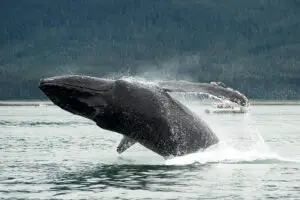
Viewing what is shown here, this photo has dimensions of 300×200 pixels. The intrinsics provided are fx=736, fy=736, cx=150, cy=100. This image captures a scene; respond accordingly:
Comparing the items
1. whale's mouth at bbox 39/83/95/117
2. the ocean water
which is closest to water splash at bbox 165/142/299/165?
the ocean water

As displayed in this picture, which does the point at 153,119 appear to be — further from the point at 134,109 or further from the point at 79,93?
the point at 79,93

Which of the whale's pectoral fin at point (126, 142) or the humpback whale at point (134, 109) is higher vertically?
the humpback whale at point (134, 109)

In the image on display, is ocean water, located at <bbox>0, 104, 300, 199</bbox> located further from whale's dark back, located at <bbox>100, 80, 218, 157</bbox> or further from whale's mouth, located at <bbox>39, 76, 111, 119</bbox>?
whale's mouth, located at <bbox>39, 76, 111, 119</bbox>

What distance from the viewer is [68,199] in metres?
14.9

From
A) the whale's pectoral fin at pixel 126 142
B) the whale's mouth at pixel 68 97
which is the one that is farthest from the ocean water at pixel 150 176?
the whale's mouth at pixel 68 97

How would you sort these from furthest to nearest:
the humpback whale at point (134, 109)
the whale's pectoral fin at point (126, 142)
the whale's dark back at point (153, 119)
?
the whale's pectoral fin at point (126, 142) < the whale's dark back at point (153, 119) < the humpback whale at point (134, 109)

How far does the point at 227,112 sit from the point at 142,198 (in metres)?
111

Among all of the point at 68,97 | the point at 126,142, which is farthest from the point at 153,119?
the point at 68,97

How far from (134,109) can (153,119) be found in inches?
21.8

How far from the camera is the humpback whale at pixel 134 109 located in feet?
60.6

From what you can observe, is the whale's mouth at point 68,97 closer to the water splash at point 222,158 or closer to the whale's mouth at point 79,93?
the whale's mouth at point 79,93

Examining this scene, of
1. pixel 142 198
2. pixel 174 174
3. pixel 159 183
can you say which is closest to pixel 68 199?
pixel 142 198

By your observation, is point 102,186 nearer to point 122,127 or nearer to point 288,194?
point 122,127

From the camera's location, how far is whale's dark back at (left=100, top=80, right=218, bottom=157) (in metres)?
18.7
